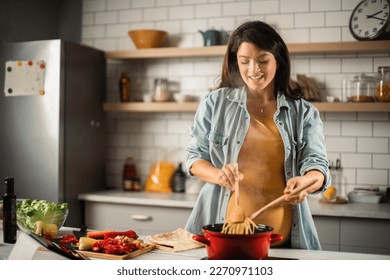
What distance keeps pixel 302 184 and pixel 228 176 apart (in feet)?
0.78

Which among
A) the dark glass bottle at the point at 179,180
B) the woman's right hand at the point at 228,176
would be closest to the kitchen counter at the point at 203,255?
the woman's right hand at the point at 228,176

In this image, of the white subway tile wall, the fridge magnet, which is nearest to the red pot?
the white subway tile wall

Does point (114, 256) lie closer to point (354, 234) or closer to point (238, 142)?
point (238, 142)

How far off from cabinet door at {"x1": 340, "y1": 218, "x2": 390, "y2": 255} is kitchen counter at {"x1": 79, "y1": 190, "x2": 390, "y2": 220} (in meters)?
0.03

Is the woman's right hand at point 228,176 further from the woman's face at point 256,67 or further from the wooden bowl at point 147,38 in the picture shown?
the wooden bowl at point 147,38

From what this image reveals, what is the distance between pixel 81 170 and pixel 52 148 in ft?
0.76

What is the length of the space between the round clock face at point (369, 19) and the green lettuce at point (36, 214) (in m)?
1.32

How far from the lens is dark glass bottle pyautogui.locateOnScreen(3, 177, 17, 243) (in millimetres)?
1554

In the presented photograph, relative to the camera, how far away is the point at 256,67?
5.65ft

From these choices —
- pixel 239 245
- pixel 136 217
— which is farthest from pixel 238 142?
pixel 136 217

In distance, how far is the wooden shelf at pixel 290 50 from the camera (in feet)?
6.79

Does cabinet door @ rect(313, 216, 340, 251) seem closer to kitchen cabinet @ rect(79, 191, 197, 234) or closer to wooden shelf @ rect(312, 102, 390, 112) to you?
wooden shelf @ rect(312, 102, 390, 112)
